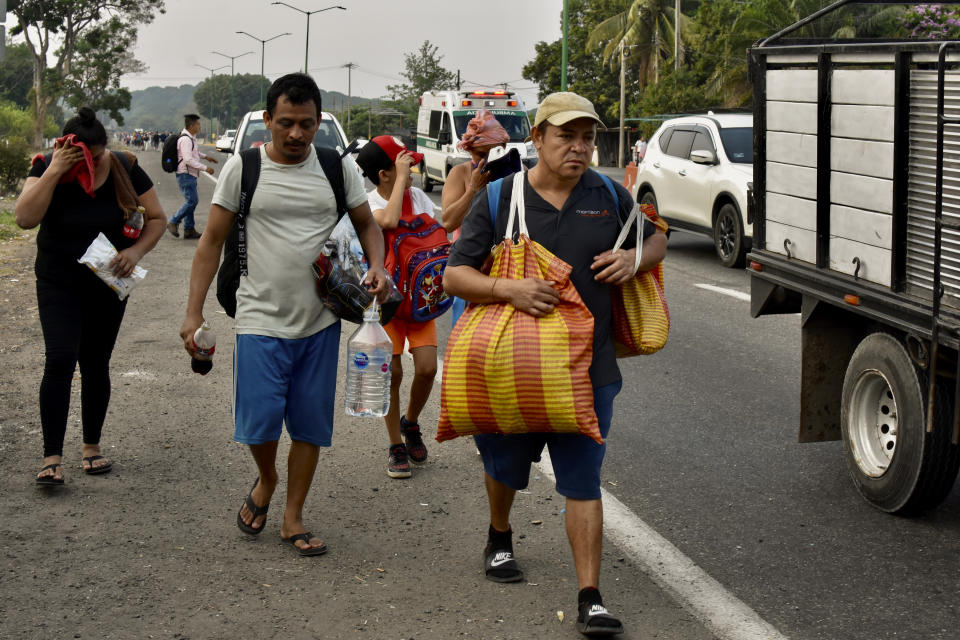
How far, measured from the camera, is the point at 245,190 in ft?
15.3

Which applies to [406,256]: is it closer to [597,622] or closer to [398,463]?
[398,463]

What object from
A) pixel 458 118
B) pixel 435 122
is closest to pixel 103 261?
pixel 458 118

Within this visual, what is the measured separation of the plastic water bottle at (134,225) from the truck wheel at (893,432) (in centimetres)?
351

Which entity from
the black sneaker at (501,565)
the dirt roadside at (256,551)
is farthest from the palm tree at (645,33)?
the black sneaker at (501,565)

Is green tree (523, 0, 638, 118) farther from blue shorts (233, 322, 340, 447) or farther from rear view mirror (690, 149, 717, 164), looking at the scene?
blue shorts (233, 322, 340, 447)

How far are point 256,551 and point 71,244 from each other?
185cm

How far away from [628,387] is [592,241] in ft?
13.3

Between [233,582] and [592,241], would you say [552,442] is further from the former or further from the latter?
[233,582]

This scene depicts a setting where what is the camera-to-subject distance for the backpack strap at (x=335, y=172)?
4.81 m

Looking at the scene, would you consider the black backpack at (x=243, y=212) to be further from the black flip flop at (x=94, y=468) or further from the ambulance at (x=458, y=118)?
the ambulance at (x=458, y=118)

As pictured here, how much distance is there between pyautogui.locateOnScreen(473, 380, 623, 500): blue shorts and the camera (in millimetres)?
4160

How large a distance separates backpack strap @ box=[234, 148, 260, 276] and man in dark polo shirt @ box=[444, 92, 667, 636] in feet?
3.08

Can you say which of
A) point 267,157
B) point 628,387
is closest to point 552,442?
point 267,157

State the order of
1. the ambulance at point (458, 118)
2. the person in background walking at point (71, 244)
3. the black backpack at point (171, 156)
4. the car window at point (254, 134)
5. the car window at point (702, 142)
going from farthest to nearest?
1. the ambulance at point (458, 118)
2. the car window at point (254, 134)
3. the black backpack at point (171, 156)
4. the car window at point (702, 142)
5. the person in background walking at point (71, 244)
